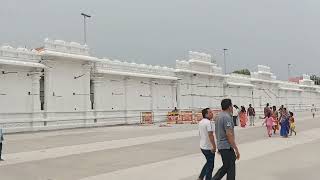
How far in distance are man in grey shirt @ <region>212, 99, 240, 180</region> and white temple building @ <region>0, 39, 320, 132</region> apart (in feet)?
66.4

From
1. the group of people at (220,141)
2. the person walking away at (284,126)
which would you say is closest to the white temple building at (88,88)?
the person walking away at (284,126)

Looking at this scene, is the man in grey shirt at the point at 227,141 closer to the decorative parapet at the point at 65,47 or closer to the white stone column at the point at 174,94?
the decorative parapet at the point at 65,47

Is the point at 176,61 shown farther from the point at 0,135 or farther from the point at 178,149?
the point at 0,135

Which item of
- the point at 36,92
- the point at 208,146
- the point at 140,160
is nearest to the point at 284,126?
the point at 140,160

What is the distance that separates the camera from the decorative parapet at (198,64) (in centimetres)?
4216

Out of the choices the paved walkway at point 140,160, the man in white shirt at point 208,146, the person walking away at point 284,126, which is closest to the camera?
the man in white shirt at point 208,146

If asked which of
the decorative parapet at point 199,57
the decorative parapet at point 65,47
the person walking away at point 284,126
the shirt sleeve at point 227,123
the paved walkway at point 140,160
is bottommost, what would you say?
the paved walkway at point 140,160

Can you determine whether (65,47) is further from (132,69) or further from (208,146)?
(208,146)

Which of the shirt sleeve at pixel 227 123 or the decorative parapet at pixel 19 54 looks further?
the decorative parapet at pixel 19 54

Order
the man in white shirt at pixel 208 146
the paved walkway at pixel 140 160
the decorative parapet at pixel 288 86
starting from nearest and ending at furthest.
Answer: the man in white shirt at pixel 208 146 < the paved walkway at pixel 140 160 < the decorative parapet at pixel 288 86

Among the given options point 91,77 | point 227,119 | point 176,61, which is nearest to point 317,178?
point 227,119

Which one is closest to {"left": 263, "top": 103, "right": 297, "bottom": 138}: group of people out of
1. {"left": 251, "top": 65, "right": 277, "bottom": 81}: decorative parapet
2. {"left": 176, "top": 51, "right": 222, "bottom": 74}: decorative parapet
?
{"left": 176, "top": 51, "right": 222, "bottom": 74}: decorative parapet

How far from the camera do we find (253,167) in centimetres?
1159

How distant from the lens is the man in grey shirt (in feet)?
26.0
